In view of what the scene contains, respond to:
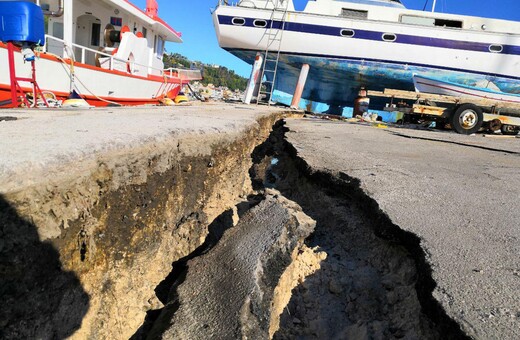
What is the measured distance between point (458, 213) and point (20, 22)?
6051 millimetres

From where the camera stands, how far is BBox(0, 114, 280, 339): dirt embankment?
1.41 m

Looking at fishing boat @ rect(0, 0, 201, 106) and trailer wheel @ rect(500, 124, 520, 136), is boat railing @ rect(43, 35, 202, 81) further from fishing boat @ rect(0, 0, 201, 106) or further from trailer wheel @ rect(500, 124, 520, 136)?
trailer wheel @ rect(500, 124, 520, 136)

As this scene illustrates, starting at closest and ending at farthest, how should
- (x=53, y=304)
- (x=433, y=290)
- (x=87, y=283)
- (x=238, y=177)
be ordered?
(x=433, y=290)
(x=53, y=304)
(x=87, y=283)
(x=238, y=177)

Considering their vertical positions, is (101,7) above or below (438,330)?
above

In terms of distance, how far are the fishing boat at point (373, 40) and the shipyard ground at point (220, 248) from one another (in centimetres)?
854

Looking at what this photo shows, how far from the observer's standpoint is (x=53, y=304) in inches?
60.8

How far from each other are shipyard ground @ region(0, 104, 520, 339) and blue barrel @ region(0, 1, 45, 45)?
112 inches

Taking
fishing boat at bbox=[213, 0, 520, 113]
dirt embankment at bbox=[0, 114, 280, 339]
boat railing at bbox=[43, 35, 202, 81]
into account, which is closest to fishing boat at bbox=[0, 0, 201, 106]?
boat railing at bbox=[43, 35, 202, 81]

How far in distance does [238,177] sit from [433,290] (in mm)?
2782

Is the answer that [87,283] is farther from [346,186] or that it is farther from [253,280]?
[346,186]

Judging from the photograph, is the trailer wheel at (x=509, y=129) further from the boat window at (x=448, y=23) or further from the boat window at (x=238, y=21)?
the boat window at (x=238, y=21)

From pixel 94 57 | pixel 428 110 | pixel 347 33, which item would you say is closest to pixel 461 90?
pixel 428 110

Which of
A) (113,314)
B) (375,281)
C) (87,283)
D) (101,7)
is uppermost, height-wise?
(101,7)

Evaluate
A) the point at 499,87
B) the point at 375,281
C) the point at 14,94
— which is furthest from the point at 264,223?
the point at 499,87
